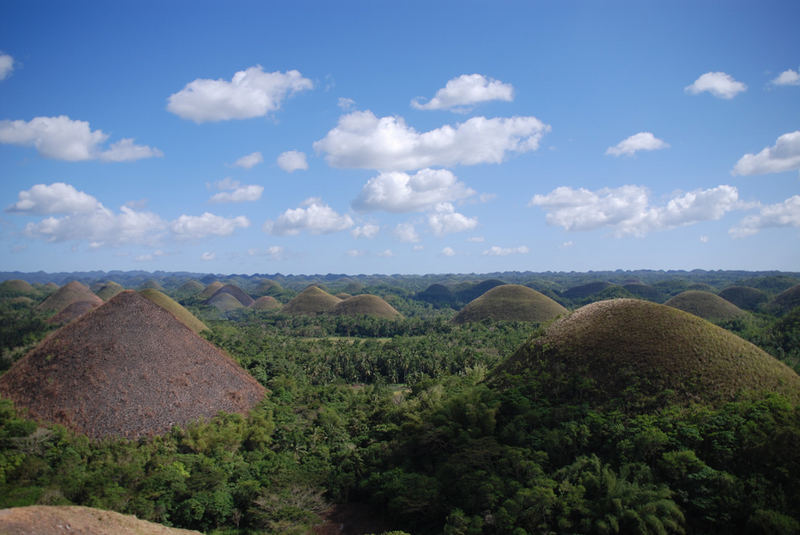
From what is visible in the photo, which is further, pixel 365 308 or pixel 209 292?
pixel 209 292

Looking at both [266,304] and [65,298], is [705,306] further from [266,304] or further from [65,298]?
[65,298]

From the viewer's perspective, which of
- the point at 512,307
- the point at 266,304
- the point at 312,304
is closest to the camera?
the point at 512,307

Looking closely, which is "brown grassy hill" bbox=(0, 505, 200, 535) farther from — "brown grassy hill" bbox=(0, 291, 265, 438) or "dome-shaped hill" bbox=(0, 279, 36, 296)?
"dome-shaped hill" bbox=(0, 279, 36, 296)

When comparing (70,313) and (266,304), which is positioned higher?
(70,313)

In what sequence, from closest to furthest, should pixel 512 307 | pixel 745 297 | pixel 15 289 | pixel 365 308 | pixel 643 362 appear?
pixel 643 362
pixel 512 307
pixel 365 308
pixel 745 297
pixel 15 289

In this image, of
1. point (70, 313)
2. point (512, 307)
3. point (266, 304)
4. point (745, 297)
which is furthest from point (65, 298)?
point (745, 297)

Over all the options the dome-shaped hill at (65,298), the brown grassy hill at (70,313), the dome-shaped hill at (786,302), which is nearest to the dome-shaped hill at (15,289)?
the dome-shaped hill at (65,298)

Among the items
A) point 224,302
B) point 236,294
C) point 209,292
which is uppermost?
point 209,292
